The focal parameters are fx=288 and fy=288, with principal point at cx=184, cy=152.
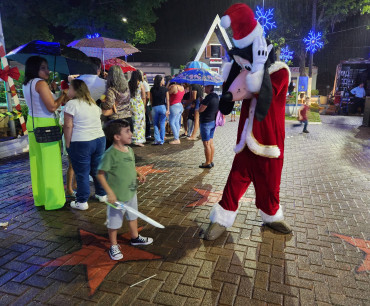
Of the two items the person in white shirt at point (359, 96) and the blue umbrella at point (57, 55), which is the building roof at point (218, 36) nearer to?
the person in white shirt at point (359, 96)

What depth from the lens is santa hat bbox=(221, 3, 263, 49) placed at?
287 cm

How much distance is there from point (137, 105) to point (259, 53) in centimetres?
516

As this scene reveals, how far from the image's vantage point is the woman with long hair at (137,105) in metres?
7.04

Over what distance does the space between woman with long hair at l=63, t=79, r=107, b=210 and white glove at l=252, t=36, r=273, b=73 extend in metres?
2.13

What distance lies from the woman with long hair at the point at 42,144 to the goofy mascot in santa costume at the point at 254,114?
219 centimetres

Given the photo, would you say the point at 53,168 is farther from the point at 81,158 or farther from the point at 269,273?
the point at 269,273

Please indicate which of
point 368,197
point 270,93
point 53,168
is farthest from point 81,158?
point 368,197

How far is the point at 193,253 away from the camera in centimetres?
298

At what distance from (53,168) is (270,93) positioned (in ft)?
9.68

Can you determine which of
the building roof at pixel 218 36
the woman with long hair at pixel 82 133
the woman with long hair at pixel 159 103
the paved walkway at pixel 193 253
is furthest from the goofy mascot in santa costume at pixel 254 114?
the building roof at pixel 218 36

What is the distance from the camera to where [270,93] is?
2.81 metres

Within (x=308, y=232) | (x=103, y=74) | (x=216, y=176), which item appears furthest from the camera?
(x=103, y=74)

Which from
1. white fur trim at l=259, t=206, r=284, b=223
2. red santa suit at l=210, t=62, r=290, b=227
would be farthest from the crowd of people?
white fur trim at l=259, t=206, r=284, b=223

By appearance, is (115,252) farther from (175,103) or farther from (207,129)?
(175,103)
